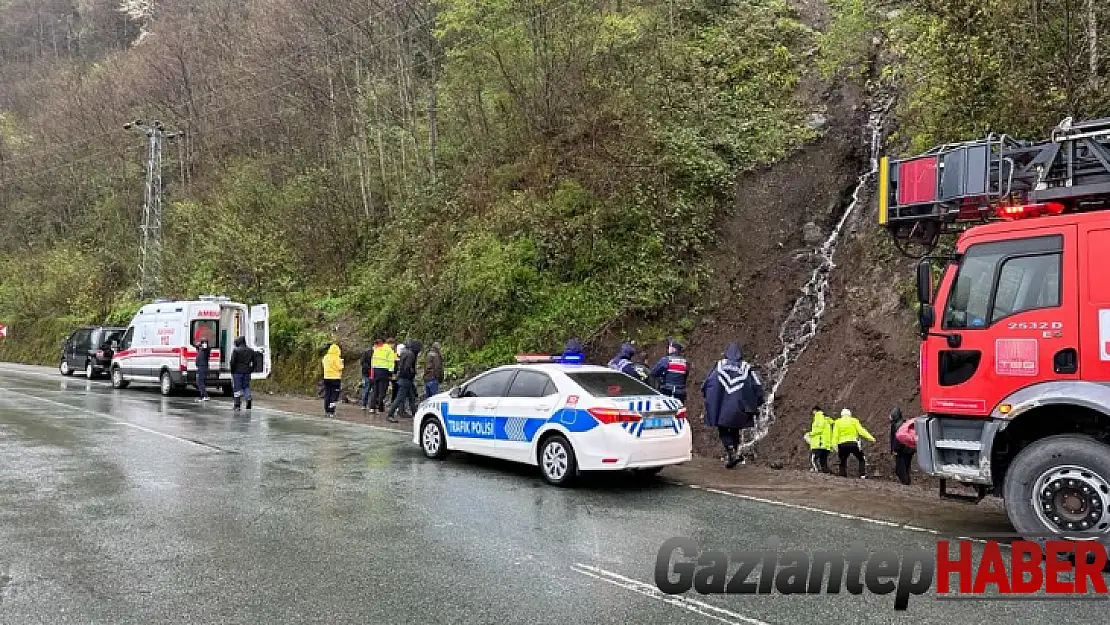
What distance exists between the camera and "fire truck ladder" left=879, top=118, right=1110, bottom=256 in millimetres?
6793

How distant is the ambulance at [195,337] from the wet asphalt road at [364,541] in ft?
30.2

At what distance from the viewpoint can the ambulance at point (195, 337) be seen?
20.8 metres

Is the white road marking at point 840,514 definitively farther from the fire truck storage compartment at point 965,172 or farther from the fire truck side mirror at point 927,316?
the fire truck storage compartment at point 965,172

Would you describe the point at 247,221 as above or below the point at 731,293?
above

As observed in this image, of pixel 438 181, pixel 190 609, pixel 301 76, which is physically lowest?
pixel 190 609

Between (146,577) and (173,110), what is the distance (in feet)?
136

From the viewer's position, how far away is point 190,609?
4930 millimetres

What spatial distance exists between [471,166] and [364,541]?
18.6 meters

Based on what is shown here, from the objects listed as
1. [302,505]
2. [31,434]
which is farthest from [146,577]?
[31,434]

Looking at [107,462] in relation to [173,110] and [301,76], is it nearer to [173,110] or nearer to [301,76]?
[301,76]

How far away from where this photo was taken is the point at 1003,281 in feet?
22.7

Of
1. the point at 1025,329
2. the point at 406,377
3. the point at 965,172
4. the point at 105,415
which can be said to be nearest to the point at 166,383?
the point at 105,415

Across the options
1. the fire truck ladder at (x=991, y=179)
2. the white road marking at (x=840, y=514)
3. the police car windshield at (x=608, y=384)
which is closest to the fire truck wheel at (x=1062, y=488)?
the white road marking at (x=840, y=514)

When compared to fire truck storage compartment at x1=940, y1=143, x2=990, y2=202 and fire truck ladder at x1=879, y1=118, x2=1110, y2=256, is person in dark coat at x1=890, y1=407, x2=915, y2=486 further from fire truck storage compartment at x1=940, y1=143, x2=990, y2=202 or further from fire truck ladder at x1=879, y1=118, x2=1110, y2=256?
fire truck storage compartment at x1=940, y1=143, x2=990, y2=202
